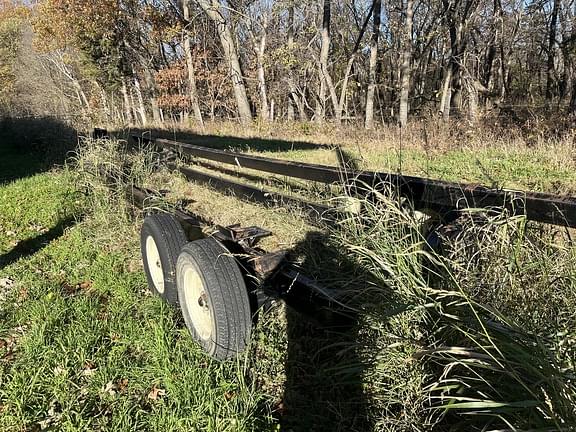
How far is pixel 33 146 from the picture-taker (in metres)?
14.5

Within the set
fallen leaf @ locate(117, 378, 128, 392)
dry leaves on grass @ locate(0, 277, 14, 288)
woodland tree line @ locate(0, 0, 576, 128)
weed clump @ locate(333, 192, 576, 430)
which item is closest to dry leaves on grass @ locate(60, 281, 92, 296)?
dry leaves on grass @ locate(0, 277, 14, 288)

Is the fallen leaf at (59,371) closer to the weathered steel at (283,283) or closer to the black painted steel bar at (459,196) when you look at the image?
the weathered steel at (283,283)

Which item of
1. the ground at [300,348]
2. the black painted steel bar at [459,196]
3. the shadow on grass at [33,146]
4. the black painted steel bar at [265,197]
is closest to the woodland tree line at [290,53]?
the shadow on grass at [33,146]

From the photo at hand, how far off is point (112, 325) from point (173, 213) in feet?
3.50

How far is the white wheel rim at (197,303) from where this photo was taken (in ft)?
9.07

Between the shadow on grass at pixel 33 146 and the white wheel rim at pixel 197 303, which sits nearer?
the white wheel rim at pixel 197 303

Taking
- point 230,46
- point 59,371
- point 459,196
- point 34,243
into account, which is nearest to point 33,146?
point 230,46

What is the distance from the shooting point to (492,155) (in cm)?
740

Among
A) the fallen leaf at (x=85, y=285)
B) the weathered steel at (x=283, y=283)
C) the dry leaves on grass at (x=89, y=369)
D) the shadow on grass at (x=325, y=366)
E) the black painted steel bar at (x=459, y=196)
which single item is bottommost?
the fallen leaf at (x=85, y=285)

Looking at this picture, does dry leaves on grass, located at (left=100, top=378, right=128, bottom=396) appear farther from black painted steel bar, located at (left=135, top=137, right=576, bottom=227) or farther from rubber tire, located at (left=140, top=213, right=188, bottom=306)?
black painted steel bar, located at (left=135, top=137, right=576, bottom=227)

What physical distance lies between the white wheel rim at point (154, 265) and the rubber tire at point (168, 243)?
15cm

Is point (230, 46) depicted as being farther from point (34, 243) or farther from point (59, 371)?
point (59, 371)

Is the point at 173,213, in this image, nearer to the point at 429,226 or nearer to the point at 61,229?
the point at 429,226

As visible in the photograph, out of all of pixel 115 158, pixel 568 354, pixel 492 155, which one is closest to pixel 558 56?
pixel 492 155
